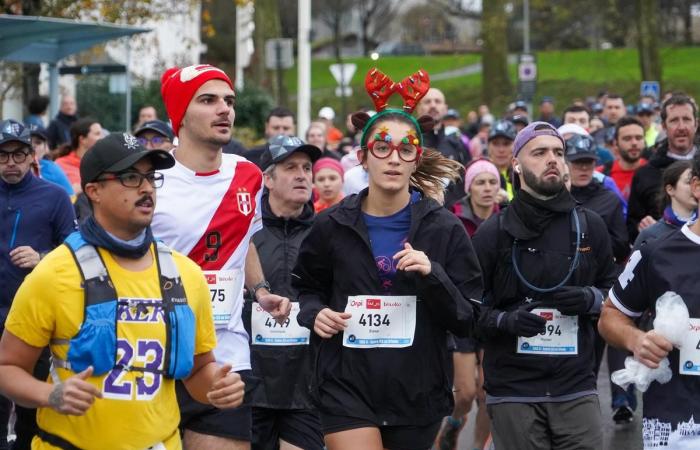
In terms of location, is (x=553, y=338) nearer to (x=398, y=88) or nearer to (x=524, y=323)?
(x=524, y=323)

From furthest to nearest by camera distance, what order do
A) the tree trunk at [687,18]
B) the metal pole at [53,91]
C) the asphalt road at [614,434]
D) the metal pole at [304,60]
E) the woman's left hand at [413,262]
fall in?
the tree trunk at [687,18], the metal pole at [304,60], the metal pole at [53,91], the asphalt road at [614,434], the woman's left hand at [413,262]

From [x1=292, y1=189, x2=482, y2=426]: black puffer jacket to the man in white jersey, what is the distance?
1.24 ft

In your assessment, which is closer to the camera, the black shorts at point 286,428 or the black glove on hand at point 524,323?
the black glove on hand at point 524,323

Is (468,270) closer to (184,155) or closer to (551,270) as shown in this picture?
(551,270)

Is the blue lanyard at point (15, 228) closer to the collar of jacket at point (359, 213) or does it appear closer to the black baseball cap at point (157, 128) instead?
the black baseball cap at point (157, 128)

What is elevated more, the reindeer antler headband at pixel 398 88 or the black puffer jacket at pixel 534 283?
the reindeer antler headband at pixel 398 88

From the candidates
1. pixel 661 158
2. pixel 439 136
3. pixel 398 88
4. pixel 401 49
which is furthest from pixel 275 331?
pixel 401 49

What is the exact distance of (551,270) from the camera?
275 inches

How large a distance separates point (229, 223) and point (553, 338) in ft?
5.80

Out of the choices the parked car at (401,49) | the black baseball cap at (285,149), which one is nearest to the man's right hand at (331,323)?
the black baseball cap at (285,149)

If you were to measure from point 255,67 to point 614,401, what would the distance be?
31492mm

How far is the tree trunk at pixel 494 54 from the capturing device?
3869 centimetres

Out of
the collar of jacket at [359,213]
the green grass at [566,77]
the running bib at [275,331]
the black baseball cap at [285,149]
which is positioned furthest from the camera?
the green grass at [566,77]

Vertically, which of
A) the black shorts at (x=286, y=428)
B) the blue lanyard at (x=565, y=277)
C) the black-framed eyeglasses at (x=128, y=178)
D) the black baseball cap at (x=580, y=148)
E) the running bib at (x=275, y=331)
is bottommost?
the black shorts at (x=286, y=428)
